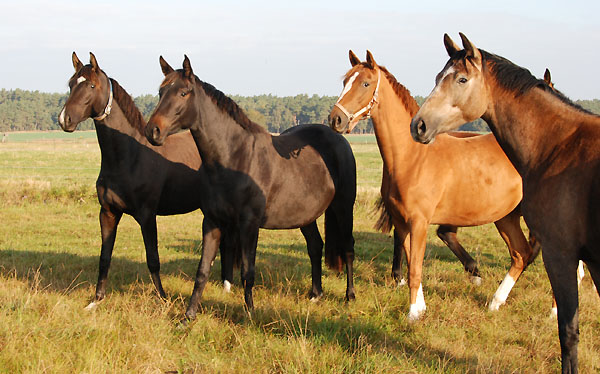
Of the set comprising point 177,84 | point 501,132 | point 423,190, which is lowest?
point 423,190

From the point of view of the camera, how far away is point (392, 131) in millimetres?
5422

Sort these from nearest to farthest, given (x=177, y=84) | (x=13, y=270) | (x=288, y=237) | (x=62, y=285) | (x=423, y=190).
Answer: (x=177, y=84) → (x=423, y=190) → (x=62, y=285) → (x=13, y=270) → (x=288, y=237)

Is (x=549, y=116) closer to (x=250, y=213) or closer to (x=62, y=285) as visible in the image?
(x=250, y=213)

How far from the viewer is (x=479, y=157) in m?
5.98

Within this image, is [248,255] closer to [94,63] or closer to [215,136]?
[215,136]

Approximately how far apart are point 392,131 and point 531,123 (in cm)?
197

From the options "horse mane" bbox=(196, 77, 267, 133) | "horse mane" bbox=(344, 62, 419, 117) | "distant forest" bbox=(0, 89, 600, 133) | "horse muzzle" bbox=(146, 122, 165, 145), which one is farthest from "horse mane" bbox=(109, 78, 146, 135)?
"distant forest" bbox=(0, 89, 600, 133)

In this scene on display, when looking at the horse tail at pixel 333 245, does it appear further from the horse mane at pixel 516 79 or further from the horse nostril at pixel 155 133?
the horse mane at pixel 516 79

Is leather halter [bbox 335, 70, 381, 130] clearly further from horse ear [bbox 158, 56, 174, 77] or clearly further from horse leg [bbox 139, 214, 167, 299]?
horse leg [bbox 139, 214, 167, 299]

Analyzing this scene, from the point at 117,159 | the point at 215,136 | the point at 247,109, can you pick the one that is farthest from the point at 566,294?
the point at 247,109

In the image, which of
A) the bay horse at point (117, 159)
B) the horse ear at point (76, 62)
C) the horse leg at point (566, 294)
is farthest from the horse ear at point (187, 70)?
the horse leg at point (566, 294)

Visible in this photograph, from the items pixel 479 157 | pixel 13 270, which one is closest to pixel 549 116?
pixel 479 157

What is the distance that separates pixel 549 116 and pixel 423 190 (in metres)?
1.96

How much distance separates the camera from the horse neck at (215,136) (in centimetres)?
509
